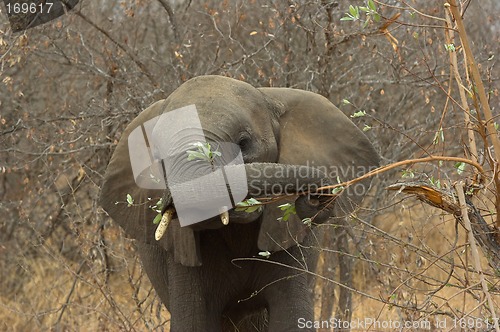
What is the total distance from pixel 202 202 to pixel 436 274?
4.58 m

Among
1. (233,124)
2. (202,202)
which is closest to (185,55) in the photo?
(233,124)

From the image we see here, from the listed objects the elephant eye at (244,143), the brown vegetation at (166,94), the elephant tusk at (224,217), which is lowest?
the brown vegetation at (166,94)

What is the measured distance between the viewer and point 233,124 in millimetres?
4578

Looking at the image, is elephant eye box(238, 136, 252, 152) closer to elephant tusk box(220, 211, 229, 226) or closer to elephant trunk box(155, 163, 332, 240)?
elephant trunk box(155, 163, 332, 240)

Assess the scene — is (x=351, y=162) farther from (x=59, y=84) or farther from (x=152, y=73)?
(x=59, y=84)

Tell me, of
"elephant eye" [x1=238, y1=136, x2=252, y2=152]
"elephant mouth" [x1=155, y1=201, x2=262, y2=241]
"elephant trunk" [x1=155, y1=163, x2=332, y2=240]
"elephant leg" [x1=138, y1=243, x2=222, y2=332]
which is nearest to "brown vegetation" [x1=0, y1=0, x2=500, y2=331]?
"elephant leg" [x1=138, y1=243, x2=222, y2=332]

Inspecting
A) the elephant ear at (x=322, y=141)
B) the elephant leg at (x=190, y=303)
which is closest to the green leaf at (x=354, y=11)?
the elephant ear at (x=322, y=141)

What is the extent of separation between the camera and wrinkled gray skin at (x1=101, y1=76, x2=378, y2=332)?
184 inches

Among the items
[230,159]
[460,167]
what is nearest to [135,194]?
[230,159]

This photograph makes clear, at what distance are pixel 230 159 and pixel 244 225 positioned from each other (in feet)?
1.74

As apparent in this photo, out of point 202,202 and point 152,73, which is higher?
point 202,202

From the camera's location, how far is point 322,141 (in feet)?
17.2

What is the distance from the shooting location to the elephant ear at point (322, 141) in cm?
508

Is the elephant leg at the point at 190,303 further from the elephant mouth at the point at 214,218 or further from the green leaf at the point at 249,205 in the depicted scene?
the green leaf at the point at 249,205
